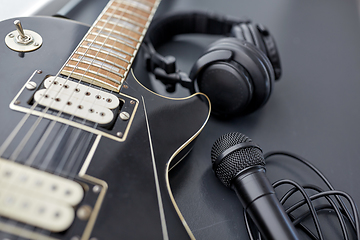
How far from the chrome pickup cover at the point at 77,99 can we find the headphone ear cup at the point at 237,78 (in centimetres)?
23

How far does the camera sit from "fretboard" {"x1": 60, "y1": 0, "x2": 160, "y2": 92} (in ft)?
1.86

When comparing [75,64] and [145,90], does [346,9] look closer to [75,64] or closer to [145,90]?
[145,90]

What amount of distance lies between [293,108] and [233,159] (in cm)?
38

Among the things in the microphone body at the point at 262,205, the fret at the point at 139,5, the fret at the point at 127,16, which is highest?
the fret at the point at 139,5

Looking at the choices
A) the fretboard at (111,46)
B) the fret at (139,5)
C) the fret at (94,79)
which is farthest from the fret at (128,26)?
the fret at (94,79)

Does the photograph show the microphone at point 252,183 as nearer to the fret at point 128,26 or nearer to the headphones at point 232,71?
the headphones at point 232,71

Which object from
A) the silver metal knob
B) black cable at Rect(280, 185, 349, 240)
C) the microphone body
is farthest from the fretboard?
black cable at Rect(280, 185, 349, 240)

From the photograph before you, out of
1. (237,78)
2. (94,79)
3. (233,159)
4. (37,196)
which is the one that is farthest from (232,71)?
Result: (37,196)

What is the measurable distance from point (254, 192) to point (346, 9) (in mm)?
1092

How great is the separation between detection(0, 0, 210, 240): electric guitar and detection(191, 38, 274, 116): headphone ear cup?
0.16ft

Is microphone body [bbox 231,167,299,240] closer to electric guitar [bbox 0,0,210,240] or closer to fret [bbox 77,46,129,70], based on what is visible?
electric guitar [bbox 0,0,210,240]

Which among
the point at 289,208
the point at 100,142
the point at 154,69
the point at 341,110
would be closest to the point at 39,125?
the point at 100,142

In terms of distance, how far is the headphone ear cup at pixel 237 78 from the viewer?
60 cm

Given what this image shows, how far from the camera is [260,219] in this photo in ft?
1.51
